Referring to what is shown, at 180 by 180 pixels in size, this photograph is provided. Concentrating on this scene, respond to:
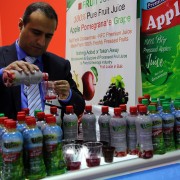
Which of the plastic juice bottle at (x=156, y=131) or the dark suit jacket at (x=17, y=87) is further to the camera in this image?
the dark suit jacket at (x=17, y=87)

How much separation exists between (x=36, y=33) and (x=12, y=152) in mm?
1102

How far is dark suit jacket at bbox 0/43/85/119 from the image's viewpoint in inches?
83.7

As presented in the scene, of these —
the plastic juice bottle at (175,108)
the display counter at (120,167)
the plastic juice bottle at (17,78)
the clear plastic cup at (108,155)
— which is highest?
the plastic juice bottle at (17,78)

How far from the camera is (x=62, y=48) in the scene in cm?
475

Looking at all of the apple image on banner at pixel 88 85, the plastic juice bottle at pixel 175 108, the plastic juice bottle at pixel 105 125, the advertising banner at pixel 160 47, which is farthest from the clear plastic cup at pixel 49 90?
the apple image on banner at pixel 88 85

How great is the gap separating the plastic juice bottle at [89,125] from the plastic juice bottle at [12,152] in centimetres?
53

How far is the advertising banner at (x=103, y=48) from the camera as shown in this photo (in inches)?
124

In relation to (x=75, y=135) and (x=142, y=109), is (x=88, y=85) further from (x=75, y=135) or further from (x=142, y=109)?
(x=142, y=109)

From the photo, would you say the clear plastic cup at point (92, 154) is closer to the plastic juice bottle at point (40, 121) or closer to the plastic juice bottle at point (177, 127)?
the plastic juice bottle at point (40, 121)

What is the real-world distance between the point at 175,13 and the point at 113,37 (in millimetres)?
778

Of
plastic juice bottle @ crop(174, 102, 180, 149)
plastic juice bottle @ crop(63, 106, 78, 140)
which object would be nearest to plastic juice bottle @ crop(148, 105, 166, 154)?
plastic juice bottle @ crop(174, 102, 180, 149)

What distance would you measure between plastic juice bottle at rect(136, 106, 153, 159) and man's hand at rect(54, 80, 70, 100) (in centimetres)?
56

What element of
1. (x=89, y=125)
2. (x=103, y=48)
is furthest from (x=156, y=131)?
(x=103, y=48)

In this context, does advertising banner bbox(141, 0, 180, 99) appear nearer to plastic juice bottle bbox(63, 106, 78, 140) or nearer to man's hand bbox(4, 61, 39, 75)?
plastic juice bottle bbox(63, 106, 78, 140)
